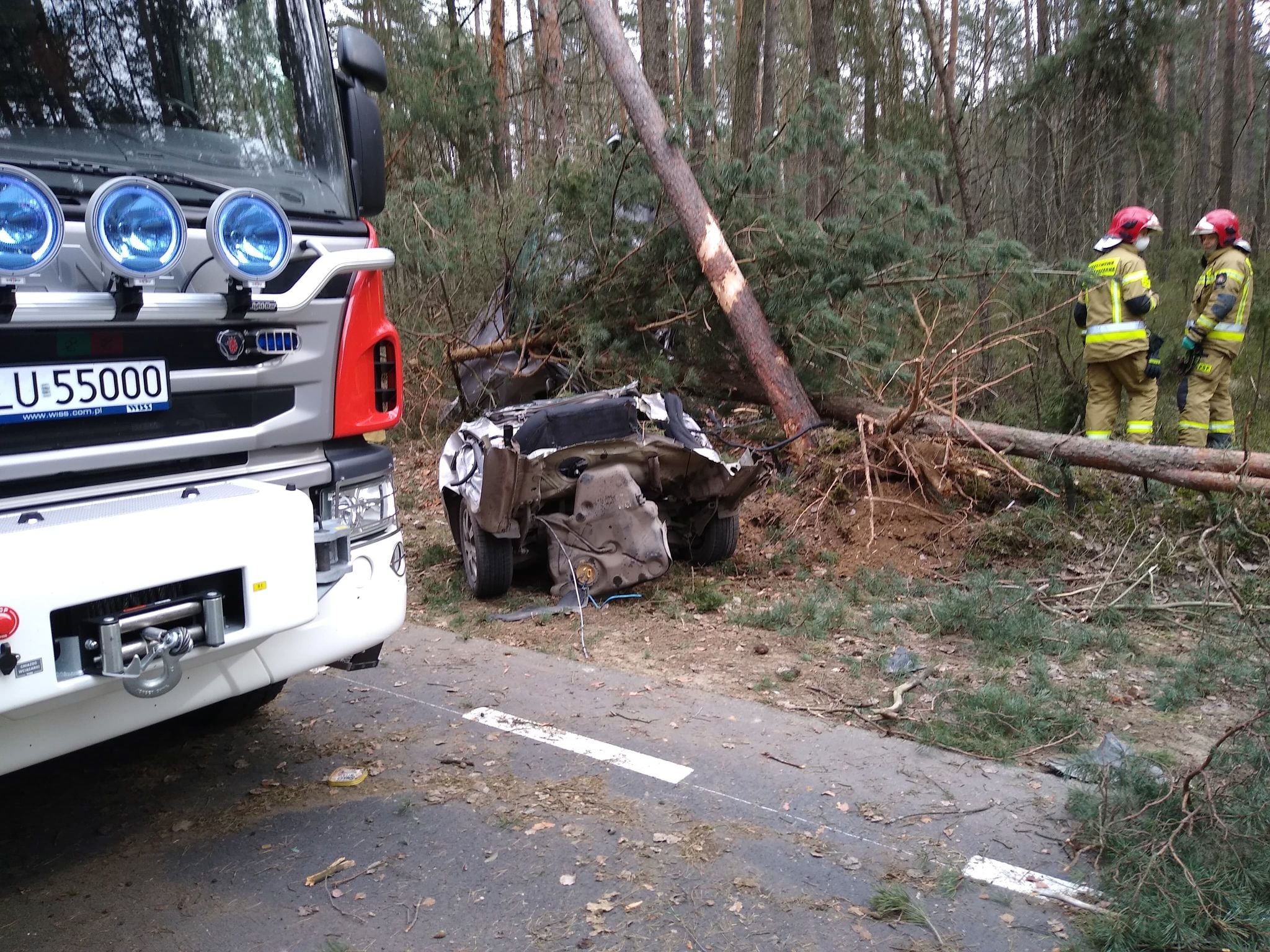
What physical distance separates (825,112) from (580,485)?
4.67 metres

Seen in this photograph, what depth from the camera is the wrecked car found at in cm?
581

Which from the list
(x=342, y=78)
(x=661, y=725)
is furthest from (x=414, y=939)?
(x=342, y=78)

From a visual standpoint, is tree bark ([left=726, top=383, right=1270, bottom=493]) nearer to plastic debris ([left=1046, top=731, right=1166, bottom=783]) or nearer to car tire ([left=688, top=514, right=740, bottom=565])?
car tire ([left=688, top=514, right=740, bottom=565])

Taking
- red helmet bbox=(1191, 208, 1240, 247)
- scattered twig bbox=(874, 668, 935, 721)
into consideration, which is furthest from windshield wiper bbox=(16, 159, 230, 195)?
red helmet bbox=(1191, 208, 1240, 247)

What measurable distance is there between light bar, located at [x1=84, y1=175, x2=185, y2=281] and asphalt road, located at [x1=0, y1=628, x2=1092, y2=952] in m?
1.93

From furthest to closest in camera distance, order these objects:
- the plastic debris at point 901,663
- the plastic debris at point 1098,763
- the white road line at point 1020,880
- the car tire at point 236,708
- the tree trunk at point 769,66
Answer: the tree trunk at point 769,66 < the plastic debris at point 901,663 < the car tire at point 236,708 < the plastic debris at point 1098,763 < the white road line at point 1020,880

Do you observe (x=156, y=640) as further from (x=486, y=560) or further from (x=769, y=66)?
(x=769, y=66)

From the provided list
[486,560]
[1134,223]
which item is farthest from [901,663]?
[1134,223]

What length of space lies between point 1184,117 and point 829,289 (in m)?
8.00

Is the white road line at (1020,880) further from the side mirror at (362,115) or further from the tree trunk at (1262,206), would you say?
the tree trunk at (1262,206)

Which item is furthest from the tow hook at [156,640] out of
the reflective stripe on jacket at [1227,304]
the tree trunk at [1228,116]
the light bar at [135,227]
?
the tree trunk at [1228,116]

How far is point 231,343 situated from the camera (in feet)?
9.81

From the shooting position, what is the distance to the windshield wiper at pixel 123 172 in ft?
9.14

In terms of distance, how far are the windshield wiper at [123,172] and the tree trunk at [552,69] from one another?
520 inches
